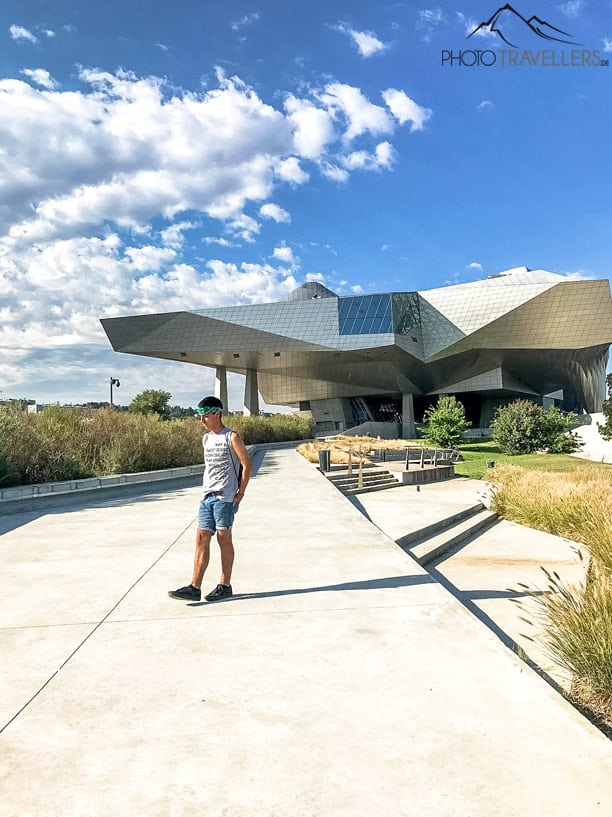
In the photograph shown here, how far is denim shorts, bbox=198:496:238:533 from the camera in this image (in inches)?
188

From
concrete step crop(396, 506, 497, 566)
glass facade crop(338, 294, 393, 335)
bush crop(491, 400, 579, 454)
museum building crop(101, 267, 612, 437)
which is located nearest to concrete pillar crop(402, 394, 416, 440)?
museum building crop(101, 267, 612, 437)

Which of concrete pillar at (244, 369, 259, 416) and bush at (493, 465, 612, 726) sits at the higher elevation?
concrete pillar at (244, 369, 259, 416)

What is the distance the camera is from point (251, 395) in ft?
196

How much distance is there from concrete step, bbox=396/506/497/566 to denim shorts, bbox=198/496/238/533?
383cm

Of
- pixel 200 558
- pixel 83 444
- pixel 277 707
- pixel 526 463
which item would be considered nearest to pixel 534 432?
pixel 526 463

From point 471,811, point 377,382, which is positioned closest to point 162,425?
point 471,811

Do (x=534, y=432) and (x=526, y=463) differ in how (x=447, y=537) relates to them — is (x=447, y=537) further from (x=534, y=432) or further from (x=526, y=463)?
(x=534, y=432)

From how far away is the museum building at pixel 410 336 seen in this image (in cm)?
4788

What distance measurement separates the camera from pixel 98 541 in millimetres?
7402

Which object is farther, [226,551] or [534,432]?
[534,432]

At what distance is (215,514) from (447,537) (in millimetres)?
5505

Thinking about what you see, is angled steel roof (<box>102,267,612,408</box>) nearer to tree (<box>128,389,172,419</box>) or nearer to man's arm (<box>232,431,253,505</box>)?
tree (<box>128,389,172,419</box>)

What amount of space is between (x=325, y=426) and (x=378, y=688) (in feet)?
221

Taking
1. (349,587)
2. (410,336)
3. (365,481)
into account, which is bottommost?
(365,481)
